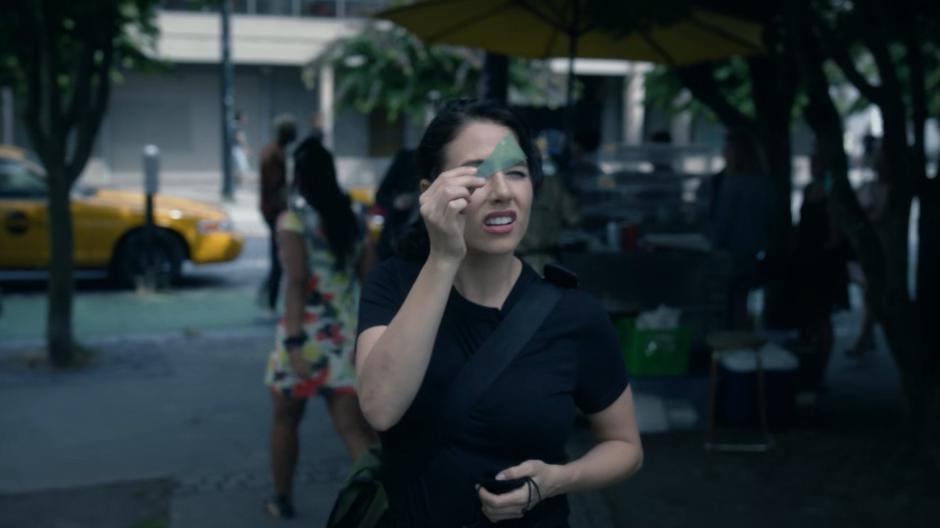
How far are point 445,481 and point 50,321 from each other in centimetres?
696

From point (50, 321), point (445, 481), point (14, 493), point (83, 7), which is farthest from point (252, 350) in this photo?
point (445, 481)

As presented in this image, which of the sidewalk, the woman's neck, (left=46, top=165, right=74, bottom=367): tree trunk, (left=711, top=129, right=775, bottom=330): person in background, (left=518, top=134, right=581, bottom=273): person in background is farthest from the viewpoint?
(left=46, top=165, right=74, bottom=367): tree trunk

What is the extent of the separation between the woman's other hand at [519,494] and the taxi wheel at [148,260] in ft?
34.2

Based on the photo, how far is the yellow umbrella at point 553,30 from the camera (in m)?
7.66

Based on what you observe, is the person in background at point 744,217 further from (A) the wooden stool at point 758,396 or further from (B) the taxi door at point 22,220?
(B) the taxi door at point 22,220

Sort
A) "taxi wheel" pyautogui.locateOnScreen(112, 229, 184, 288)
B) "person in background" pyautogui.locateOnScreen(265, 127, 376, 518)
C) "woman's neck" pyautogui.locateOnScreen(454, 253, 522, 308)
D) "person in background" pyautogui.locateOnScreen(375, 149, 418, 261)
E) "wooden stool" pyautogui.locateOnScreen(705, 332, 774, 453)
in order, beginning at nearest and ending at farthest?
"woman's neck" pyautogui.locateOnScreen(454, 253, 522, 308) < "person in background" pyautogui.locateOnScreen(265, 127, 376, 518) < "wooden stool" pyautogui.locateOnScreen(705, 332, 774, 453) < "person in background" pyautogui.locateOnScreen(375, 149, 418, 261) < "taxi wheel" pyautogui.locateOnScreen(112, 229, 184, 288)

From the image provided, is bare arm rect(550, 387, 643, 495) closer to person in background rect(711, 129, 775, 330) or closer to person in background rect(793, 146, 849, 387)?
person in background rect(793, 146, 849, 387)

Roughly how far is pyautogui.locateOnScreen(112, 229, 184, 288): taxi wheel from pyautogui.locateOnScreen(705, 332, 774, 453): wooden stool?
743cm

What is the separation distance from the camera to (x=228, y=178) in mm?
24891

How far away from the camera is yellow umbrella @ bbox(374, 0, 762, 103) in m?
7.66

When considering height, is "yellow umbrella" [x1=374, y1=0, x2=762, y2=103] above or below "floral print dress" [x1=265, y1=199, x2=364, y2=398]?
above

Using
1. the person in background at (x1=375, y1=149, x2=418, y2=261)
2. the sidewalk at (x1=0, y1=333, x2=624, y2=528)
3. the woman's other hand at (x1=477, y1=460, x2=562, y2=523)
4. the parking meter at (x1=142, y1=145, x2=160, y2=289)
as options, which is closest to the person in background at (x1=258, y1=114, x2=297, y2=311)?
the parking meter at (x1=142, y1=145, x2=160, y2=289)

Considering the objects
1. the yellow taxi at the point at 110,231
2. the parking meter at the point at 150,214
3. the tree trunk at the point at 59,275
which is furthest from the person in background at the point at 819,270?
the yellow taxi at the point at 110,231

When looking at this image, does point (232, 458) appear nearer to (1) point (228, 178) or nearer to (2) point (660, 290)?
(2) point (660, 290)
